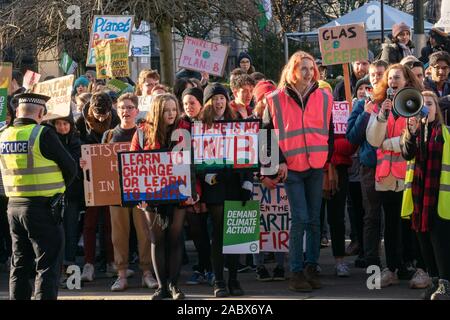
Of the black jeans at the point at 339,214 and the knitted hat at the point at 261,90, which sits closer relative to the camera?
the black jeans at the point at 339,214

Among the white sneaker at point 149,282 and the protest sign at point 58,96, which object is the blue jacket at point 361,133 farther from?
the protest sign at point 58,96

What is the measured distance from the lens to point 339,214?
32.9ft

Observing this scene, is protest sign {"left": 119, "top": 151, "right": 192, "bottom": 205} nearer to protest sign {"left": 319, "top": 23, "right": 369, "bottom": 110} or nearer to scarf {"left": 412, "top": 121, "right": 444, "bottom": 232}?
scarf {"left": 412, "top": 121, "right": 444, "bottom": 232}

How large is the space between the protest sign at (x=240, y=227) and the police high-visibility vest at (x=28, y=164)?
1.68m

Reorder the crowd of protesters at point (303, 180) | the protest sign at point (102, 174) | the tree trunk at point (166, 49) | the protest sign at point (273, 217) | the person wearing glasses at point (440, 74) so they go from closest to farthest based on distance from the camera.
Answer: the crowd of protesters at point (303, 180), the protest sign at point (102, 174), the protest sign at point (273, 217), the person wearing glasses at point (440, 74), the tree trunk at point (166, 49)

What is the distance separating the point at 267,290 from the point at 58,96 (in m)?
2.54

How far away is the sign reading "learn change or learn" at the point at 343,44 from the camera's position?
11391 millimetres

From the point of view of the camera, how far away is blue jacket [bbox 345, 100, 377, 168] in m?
9.34

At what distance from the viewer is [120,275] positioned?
946 centimetres

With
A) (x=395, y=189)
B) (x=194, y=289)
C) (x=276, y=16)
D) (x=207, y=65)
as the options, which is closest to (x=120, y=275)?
(x=194, y=289)

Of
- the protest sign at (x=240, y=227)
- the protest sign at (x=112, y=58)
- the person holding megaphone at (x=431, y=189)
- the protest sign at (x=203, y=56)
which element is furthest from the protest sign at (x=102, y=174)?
the protest sign at (x=112, y=58)

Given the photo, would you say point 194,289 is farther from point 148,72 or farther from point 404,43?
point 404,43
